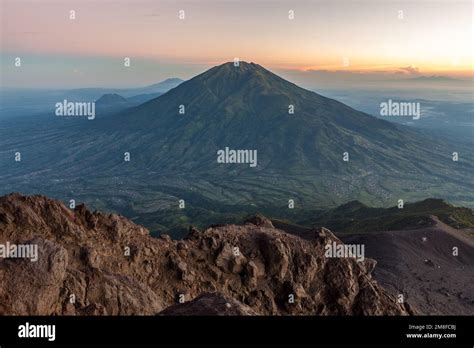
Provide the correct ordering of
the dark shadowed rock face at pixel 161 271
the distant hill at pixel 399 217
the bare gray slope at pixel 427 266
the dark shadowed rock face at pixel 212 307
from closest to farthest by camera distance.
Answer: the dark shadowed rock face at pixel 212 307, the dark shadowed rock face at pixel 161 271, the bare gray slope at pixel 427 266, the distant hill at pixel 399 217

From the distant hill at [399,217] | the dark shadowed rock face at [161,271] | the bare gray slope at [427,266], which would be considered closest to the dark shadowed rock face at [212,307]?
the dark shadowed rock face at [161,271]

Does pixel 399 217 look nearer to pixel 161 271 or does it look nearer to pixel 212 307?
pixel 161 271

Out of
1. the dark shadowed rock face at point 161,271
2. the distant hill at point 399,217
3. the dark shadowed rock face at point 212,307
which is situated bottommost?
the distant hill at point 399,217

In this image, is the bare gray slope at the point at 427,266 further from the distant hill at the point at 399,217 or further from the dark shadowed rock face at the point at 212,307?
the dark shadowed rock face at the point at 212,307

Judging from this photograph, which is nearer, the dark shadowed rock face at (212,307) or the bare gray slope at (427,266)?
the dark shadowed rock face at (212,307)

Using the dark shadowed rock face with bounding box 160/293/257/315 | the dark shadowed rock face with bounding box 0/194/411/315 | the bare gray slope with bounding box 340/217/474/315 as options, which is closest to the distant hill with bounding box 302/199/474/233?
the bare gray slope with bounding box 340/217/474/315

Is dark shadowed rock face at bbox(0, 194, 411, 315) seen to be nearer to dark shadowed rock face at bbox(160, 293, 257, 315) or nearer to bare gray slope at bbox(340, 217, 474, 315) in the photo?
dark shadowed rock face at bbox(160, 293, 257, 315)

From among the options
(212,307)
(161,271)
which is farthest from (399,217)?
(212,307)
